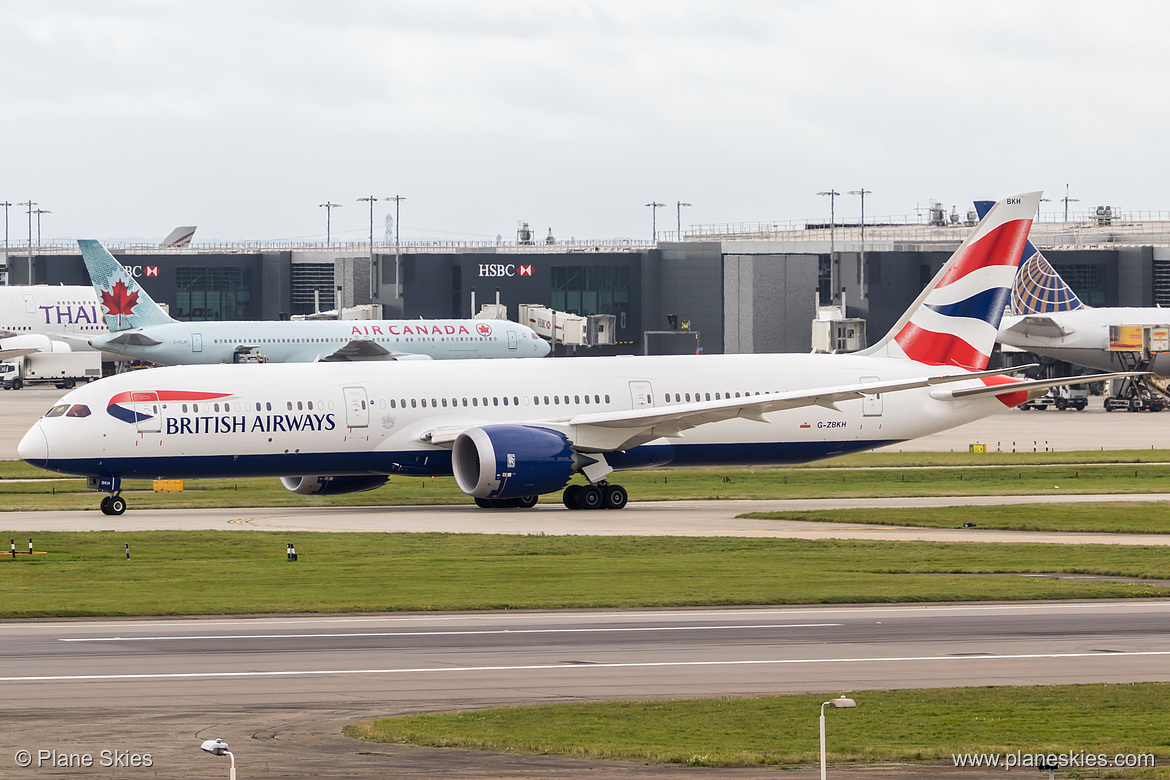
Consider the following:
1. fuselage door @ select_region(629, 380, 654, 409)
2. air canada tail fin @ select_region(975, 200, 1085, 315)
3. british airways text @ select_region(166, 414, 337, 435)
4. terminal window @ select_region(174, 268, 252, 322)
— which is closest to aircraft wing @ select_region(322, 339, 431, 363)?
air canada tail fin @ select_region(975, 200, 1085, 315)

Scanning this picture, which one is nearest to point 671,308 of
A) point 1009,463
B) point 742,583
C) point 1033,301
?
point 1033,301

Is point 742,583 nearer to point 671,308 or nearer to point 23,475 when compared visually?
point 23,475

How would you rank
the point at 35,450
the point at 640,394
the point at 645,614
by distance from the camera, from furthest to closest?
the point at 640,394, the point at 35,450, the point at 645,614

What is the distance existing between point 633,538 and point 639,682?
18.1 metres

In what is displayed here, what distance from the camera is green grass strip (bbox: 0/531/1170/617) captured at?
99.5ft

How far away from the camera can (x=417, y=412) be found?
1895 inches

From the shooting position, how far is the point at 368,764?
17.0m

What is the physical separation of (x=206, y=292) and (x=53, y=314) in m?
26.9

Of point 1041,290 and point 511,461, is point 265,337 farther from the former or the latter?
point 511,461

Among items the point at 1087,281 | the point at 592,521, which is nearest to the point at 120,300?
the point at 1087,281

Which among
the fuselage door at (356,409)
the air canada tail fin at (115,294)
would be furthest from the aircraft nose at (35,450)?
the air canada tail fin at (115,294)

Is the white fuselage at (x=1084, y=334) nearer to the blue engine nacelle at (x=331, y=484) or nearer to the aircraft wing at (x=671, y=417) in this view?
the aircraft wing at (x=671, y=417)

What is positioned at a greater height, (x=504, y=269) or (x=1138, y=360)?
(x=504, y=269)

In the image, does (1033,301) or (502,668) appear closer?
(502,668)
